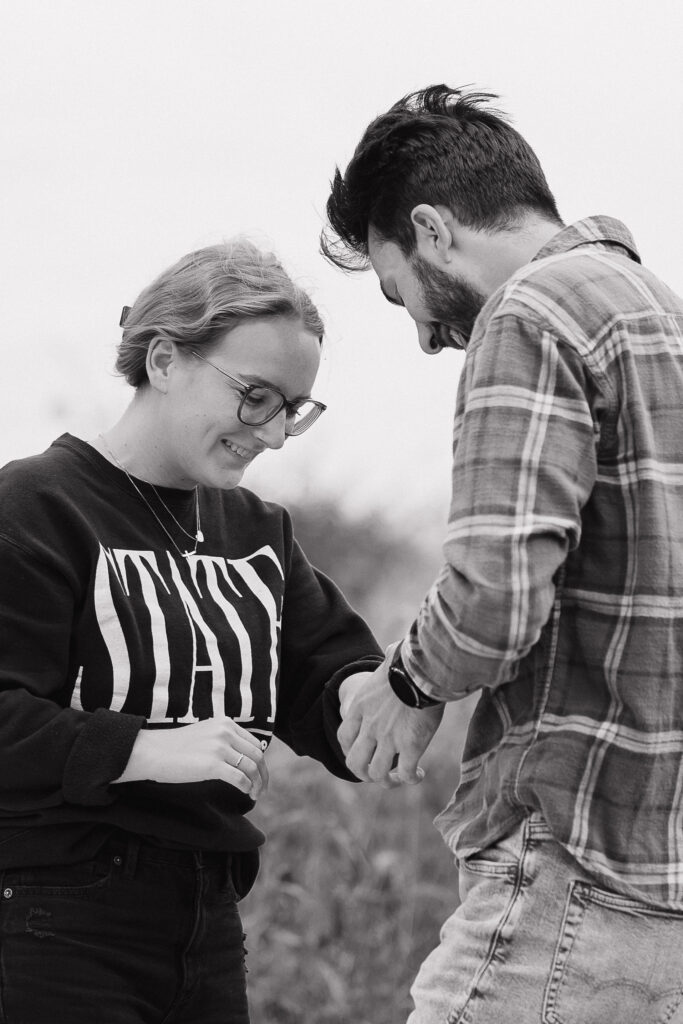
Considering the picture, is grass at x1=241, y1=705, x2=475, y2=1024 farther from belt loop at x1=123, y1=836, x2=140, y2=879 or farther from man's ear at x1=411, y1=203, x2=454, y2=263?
man's ear at x1=411, y1=203, x2=454, y2=263

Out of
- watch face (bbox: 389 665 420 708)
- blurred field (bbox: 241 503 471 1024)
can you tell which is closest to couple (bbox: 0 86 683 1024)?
watch face (bbox: 389 665 420 708)

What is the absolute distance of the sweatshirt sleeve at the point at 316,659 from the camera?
8.07ft

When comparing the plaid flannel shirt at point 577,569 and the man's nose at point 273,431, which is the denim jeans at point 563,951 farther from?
the man's nose at point 273,431

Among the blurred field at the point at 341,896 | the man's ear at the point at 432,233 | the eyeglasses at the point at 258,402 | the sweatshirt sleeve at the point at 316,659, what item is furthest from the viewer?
the blurred field at the point at 341,896

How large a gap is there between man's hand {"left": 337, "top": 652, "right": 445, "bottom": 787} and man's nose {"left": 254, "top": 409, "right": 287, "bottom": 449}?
58 centimetres

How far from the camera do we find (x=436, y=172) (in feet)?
7.25

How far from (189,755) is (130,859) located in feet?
0.81

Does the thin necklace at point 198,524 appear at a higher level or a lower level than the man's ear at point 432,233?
lower

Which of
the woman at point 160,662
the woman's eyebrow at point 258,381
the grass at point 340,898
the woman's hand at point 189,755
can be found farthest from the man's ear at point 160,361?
the grass at point 340,898

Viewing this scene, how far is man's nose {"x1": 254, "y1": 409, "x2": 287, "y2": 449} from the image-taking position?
2340mm

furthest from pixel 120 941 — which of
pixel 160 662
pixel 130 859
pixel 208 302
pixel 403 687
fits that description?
pixel 208 302

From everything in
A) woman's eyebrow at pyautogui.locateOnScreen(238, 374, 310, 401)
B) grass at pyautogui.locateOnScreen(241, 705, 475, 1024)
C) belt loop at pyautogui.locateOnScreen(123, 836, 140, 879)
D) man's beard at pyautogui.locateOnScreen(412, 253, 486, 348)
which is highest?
man's beard at pyautogui.locateOnScreen(412, 253, 486, 348)

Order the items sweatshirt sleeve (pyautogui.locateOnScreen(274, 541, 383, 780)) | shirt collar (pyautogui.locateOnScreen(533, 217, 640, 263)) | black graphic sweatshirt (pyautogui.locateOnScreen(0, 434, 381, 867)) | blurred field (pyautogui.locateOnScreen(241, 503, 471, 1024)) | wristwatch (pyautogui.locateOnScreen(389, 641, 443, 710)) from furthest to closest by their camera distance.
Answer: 1. blurred field (pyautogui.locateOnScreen(241, 503, 471, 1024))
2. sweatshirt sleeve (pyautogui.locateOnScreen(274, 541, 383, 780))
3. black graphic sweatshirt (pyautogui.locateOnScreen(0, 434, 381, 867))
4. shirt collar (pyautogui.locateOnScreen(533, 217, 640, 263))
5. wristwatch (pyautogui.locateOnScreen(389, 641, 443, 710))

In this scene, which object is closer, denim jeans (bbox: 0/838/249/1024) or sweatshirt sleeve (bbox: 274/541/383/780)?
denim jeans (bbox: 0/838/249/1024)
